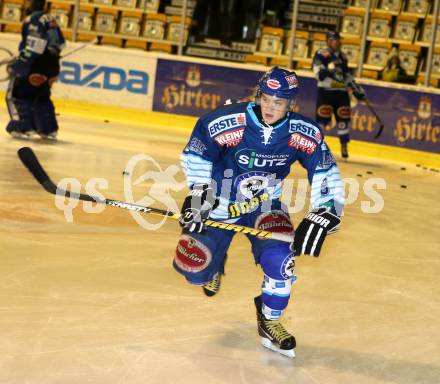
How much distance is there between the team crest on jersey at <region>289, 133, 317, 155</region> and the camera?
12.5ft

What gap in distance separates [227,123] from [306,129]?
328 mm

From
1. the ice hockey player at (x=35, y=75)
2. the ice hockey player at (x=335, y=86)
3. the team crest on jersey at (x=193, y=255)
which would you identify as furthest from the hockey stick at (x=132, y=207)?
the ice hockey player at (x=335, y=86)

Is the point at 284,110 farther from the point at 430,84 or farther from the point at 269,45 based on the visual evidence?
the point at 269,45

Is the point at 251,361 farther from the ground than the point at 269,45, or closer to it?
closer to it

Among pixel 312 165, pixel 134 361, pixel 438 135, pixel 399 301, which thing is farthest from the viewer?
pixel 438 135

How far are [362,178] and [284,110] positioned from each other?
6399 mm

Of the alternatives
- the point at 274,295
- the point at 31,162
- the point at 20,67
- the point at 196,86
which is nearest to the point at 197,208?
the point at 274,295

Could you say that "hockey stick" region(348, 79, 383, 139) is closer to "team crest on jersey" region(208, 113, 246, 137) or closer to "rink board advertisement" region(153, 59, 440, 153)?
"rink board advertisement" region(153, 59, 440, 153)

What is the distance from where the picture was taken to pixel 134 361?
356 cm

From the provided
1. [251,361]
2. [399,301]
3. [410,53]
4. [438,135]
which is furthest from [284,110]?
[410,53]

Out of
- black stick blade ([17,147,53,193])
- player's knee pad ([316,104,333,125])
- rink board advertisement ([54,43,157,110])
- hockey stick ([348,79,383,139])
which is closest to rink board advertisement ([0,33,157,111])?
rink board advertisement ([54,43,157,110])

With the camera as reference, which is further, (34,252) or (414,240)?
(414,240)

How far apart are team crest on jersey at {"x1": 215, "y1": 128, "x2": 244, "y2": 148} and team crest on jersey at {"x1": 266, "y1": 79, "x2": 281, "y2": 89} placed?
8.9 inches

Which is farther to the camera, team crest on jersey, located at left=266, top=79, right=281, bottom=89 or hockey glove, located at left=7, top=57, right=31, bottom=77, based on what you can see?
hockey glove, located at left=7, top=57, right=31, bottom=77
